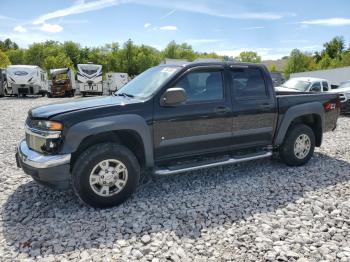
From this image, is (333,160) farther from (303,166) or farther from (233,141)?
(233,141)

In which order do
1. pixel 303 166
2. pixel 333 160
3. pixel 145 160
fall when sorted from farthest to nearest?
pixel 333 160
pixel 303 166
pixel 145 160

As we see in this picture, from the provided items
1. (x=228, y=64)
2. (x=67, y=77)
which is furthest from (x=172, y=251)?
(x=67, y=77)

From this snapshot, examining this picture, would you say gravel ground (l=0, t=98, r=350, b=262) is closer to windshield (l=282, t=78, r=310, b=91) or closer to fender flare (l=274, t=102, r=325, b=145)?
fender flare (l=274, t=102, r=325, b=145)

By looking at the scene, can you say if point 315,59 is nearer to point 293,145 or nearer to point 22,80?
point 22,80

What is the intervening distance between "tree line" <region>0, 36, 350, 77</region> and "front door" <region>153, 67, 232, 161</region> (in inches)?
2038

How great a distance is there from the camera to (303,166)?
6.02m

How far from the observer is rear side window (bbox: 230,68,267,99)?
5.10 metres

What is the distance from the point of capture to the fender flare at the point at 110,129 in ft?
12.6

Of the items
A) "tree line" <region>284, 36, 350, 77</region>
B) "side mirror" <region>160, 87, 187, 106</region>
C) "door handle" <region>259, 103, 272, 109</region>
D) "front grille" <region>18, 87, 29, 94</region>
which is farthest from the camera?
A: "tree line" <region>284, 36, 350, 77</region>

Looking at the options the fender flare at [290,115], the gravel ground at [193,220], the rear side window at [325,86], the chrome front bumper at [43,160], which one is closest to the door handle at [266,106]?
the fender flare at [290,115]

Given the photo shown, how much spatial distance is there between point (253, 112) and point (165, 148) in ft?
5.48

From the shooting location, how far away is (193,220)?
3.89m

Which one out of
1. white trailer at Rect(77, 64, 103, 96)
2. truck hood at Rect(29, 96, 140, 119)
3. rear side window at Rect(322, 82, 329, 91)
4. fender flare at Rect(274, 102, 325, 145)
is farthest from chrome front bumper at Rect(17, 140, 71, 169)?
white trailer at Rect(77, 64, 103, 96)

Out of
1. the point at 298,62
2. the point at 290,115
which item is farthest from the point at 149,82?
the point at 298,62
